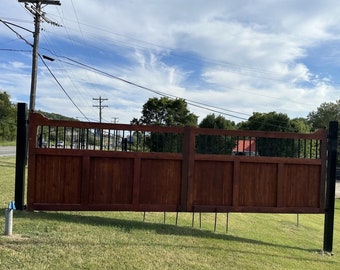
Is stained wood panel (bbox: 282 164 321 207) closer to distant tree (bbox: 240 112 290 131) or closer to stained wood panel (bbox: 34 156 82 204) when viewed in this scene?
stained wood panel (bbox: 34 156 82 204)

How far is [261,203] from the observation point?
7.50 m

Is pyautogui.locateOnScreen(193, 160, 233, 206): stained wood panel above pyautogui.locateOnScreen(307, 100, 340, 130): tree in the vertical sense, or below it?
below

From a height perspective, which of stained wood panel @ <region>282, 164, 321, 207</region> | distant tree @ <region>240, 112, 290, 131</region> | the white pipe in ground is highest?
distant tree @ <region>240, 112, 290, 131</region>

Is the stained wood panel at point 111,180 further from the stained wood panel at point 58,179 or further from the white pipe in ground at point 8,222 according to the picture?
the white pipe in ground at point 8,222

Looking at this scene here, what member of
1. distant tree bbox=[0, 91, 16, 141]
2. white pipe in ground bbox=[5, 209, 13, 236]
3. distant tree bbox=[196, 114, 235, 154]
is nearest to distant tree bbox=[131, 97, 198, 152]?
distant tree bbox=[0, 91, 16, 141]

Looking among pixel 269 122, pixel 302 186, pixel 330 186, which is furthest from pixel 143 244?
pixel 269 122

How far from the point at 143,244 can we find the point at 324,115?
75347mm

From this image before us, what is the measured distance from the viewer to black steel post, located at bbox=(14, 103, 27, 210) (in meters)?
6.74

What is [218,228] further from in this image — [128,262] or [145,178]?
[128,262]

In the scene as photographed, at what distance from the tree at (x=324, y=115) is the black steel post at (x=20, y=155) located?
71066 mm

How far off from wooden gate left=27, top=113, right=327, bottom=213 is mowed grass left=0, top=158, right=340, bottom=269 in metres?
0.47

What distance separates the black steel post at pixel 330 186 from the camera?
726 cm

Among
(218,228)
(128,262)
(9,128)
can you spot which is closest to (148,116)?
(9,128)

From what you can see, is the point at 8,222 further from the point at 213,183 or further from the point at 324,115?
the point at 324,115
